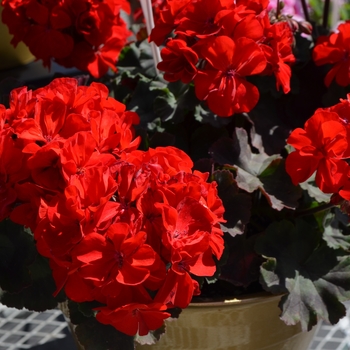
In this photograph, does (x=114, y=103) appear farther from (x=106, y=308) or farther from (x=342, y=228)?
(x=342, y=228)

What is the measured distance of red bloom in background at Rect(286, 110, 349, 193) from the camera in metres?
0.68

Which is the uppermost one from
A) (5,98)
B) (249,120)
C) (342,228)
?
(5,98)

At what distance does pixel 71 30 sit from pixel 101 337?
1.79 feet

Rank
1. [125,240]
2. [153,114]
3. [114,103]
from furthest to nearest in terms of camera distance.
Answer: [153,114]
[114,103]
[125,240]

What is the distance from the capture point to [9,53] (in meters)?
1.39

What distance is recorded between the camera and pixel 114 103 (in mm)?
725

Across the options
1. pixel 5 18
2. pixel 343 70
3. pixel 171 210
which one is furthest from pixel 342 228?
pixel 5 18

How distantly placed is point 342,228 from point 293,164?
0.28m

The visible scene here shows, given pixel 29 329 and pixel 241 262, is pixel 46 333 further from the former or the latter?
pixel 241 262

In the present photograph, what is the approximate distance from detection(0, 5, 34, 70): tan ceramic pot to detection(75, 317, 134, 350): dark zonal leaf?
0.82 metres

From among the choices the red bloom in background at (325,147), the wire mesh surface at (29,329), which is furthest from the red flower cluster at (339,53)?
the wire mesh surface at (29,329)

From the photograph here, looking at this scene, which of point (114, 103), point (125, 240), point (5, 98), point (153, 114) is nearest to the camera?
point (125, 240)

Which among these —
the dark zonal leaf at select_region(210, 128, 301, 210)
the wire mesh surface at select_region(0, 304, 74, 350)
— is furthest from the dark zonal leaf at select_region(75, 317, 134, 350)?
the wire mesh surface at select_region(0, 304, 74, 350)

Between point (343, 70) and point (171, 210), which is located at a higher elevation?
point (171, 210)
